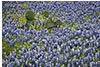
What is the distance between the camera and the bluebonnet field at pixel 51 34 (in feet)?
20.1

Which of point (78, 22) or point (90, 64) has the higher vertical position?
point (78, 22)

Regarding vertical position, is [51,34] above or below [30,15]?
below

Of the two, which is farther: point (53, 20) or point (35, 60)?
point (53, 20)

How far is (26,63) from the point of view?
5984mm

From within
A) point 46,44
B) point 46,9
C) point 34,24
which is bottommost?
point 46,44

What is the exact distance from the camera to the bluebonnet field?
20.1 ft

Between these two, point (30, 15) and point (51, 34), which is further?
point (30, 15)

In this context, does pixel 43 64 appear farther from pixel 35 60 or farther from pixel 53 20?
pixel 53 20

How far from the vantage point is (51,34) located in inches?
314

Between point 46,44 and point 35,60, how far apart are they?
1249mm

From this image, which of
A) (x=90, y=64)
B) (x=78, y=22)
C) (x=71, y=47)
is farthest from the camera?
(x=78, y=22)

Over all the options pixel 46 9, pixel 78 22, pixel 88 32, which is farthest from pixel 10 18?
pixel 88 32

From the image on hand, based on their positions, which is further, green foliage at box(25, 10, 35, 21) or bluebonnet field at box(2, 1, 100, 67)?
green foliage at box(25, 10, 35, 21)

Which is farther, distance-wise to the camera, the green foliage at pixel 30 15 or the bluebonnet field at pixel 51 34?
the green foliage at pixel 30 15
